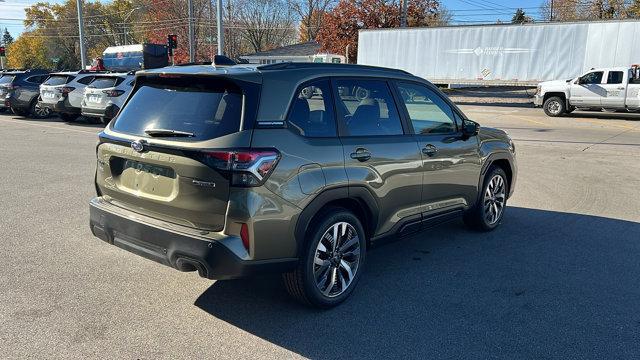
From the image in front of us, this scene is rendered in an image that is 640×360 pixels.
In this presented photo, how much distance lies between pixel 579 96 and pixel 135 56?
32143mm

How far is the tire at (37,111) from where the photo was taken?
2022cm

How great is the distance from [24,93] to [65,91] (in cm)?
374

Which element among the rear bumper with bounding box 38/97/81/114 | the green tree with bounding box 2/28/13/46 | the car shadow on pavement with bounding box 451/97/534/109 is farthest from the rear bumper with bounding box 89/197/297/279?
the green tree with bounding box 2/28/13/46

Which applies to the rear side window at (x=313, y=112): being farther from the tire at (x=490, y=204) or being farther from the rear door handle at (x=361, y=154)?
the tire at (x=490, y=204)

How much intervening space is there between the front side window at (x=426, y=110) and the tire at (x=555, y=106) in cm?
1872

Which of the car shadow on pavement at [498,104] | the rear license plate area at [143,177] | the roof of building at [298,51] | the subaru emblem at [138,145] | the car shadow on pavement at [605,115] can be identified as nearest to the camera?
the rear license plate area at [143,177]

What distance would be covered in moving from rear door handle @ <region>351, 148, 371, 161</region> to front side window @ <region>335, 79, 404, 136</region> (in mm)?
151

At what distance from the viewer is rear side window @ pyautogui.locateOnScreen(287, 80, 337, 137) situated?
147 inches

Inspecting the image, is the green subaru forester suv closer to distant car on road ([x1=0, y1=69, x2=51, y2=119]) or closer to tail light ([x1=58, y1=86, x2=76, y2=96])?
tail light ([x1=58, y1=86, x2=76, y2=96])

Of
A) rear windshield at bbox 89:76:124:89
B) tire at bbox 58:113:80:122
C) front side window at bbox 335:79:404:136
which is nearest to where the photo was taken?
front side window at bbox 335:79:404:136

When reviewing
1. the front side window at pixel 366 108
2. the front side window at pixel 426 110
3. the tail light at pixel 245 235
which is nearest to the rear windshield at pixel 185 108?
the tail light at pixel 245 235

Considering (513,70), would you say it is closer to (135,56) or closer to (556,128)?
(556,128)

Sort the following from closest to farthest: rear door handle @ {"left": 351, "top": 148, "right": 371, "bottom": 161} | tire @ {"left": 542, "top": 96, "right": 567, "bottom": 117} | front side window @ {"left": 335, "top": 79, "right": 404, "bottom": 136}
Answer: rear door handle @ {"left": 351, "top": 148, "right": 371, "bottom": 161}, front side window @ {"left": 335, "top": 79, "right": 404, "bottom": 136}, tire @ {"left": 542, "top": 96, "right": 567, "bottom": 117}

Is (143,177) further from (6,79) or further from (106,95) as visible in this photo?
(6,79)
